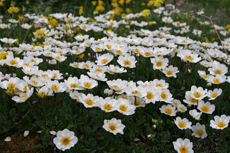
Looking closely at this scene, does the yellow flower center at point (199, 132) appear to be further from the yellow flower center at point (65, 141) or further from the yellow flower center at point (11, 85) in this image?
the yellow flower center at point (11, 85)

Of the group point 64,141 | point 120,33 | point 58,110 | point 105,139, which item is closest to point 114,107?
point 105,139

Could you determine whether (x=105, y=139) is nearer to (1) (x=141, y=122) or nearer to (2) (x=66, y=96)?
(1) (x=141, y=122)

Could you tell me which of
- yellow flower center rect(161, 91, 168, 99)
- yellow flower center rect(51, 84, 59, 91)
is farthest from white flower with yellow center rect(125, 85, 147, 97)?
yellow flower center rect(51, 84, 59, 91)

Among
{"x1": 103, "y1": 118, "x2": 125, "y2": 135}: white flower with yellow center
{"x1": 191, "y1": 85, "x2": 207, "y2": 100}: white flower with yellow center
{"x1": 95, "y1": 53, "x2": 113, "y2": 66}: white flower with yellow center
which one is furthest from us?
{"x1": 95, "y1": 53, "x2": 113, "y2": 66}: white flower with yellow center

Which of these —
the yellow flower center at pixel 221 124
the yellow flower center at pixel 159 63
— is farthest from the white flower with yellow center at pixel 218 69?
the yellow flower center at pixel 221 124

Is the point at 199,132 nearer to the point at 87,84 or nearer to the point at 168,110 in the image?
the point at 168,110

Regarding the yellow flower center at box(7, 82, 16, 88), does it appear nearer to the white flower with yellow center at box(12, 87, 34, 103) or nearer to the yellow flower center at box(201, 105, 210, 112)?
the white flower with yellow center at box(12, 87, 34, 103)
